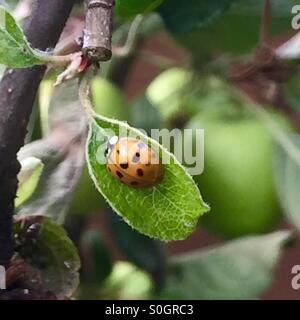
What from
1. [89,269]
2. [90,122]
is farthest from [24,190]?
[89,269]

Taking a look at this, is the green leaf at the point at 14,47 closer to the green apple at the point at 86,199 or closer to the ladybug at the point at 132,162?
the ladybug at the point at 132,162

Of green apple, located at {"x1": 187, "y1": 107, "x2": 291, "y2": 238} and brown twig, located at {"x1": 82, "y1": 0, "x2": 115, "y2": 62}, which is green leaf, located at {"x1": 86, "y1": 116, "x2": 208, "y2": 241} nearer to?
brown twig, located at {"x1": 82, "y1": 0, "x2": 115, "y2": 62}

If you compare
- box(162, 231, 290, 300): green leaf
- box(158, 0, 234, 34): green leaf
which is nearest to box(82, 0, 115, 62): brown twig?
box(158, 0, 234, 34): green leaf

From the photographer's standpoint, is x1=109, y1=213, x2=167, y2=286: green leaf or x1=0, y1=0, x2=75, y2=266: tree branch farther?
x1=109, y1=213, x2=167, y2=286: green leaf

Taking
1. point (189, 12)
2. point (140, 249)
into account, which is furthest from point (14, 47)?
point (140, 249)

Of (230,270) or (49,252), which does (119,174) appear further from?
(230,270)

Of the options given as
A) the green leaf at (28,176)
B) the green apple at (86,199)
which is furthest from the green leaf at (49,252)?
the green apple at (86,199)

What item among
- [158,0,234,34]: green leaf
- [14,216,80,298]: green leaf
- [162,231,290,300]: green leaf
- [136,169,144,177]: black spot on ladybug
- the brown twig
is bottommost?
[162,231,290,300]: green leaf

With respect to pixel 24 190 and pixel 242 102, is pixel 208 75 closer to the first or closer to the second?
pixel 242 102
